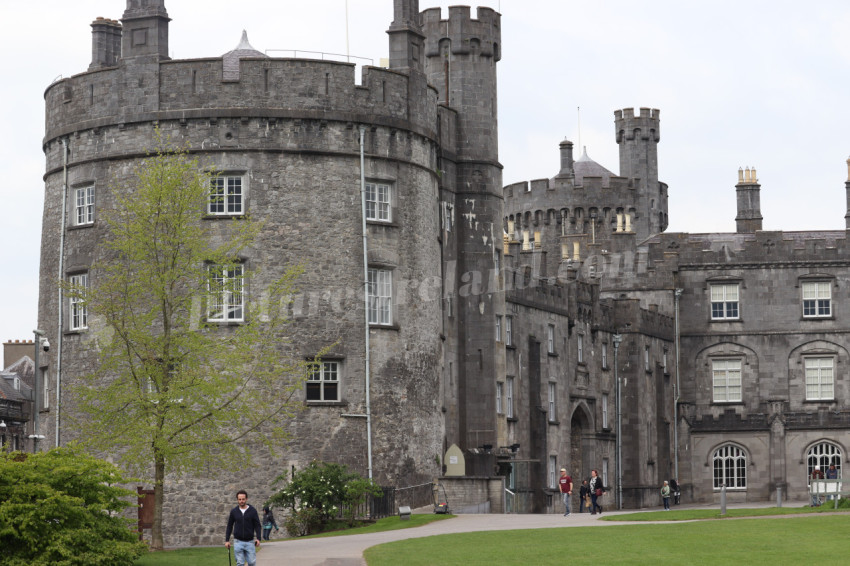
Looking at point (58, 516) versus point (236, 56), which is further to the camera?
point (236, 56)

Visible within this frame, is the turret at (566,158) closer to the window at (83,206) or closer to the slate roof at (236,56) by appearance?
the slate roof at (236,56)

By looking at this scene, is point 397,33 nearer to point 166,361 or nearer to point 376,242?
point 376,242

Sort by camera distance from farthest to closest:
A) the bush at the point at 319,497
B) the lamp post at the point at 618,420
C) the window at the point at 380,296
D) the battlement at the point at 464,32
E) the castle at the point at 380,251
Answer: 1. the lamp post at the point at 618,420
2. the battlement at the point at 464,32
3. the window at the point at 380,296
4. the castle at the point at 380,251
5. the bush at the point at 319,497

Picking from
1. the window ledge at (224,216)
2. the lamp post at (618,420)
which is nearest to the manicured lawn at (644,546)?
the window ledge at (224,216)

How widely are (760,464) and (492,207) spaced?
29161mm

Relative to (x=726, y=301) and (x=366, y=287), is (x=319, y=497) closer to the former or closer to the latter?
(x=366, y=287)

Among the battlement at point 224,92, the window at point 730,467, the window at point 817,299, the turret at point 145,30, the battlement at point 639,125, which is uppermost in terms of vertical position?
the battlement at point 639,125

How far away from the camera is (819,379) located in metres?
74.8

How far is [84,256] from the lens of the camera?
4316 centimetres

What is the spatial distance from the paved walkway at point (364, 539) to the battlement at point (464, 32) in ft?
53.2

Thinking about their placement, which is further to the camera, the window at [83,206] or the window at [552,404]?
the window at [552,404]

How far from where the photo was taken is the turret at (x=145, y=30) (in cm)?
4267

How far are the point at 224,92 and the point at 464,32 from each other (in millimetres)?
11048

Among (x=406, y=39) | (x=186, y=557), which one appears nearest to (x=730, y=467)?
(x=406, y=39)
